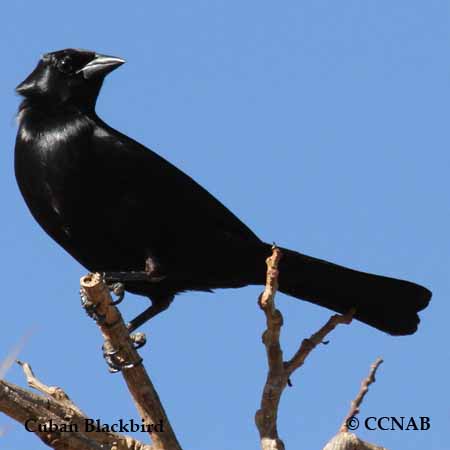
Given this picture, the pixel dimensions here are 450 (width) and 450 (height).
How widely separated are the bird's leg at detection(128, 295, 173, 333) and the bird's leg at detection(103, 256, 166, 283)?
34 centimetres

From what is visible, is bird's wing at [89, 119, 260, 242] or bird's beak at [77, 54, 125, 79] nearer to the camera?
bird's wing at [89, 119, 260, 242]

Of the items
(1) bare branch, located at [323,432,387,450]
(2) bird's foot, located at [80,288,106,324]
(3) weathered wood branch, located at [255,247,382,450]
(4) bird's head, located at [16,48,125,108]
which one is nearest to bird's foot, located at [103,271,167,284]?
(2) bird's foot, located at [80,288,106,324]

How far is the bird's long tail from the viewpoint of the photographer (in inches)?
218

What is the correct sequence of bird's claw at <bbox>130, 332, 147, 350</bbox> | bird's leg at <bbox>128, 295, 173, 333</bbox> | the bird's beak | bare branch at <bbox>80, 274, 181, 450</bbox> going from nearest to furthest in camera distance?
bare branch at <bbox>80, 274, 181, 450</bbox>
bird's claw at <bbox>130, 332, 147, 350</bbox>
bird's leg at <bbox>128, 295, 173, 333</bbox>
the bird's beak

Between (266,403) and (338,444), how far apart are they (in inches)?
12.8

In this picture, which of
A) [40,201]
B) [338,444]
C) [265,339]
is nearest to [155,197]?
[40,201]

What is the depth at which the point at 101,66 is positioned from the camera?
600 centimetres

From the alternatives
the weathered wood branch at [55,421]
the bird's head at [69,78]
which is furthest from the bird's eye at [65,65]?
the weathered wood branch at [55,421]

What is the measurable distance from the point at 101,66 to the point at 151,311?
4.72 feet

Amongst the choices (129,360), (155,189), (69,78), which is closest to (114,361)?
(129,360)

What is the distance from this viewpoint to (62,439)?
366 centimetres

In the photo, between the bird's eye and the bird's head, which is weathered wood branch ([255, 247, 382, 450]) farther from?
the bird's eye

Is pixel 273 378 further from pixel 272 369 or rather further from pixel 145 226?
pixel 145 226

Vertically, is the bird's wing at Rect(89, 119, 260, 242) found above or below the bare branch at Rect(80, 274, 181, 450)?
above
